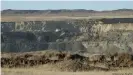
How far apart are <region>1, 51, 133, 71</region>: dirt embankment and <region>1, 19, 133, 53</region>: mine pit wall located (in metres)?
3.53

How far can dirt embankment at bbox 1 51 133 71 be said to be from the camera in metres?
19.5

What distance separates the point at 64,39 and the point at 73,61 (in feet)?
35.7

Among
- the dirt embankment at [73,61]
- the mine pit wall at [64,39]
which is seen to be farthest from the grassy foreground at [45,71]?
the mine pit wall at [64,39]

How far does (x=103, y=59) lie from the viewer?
2052 cm

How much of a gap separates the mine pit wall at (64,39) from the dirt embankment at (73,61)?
3.53 metres

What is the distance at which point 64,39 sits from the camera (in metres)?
30.4

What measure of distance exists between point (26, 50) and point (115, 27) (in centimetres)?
1409

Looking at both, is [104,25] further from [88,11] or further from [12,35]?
[88,11]

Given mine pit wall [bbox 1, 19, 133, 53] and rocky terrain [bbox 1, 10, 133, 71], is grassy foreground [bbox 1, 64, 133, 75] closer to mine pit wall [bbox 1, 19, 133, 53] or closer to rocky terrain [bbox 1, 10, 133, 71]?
rocky terrain [bbox 1, 10, 133, 71]

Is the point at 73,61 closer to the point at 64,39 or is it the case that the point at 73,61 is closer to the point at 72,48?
the point at 72,48

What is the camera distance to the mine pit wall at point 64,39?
25.1m

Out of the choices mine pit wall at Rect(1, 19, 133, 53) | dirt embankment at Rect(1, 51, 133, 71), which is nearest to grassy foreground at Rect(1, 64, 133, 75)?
dirt embankment at Rect(1, 51, 133, 71)

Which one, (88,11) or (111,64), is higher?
(111,64)

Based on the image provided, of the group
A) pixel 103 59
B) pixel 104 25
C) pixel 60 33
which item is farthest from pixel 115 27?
pixel 103 59
